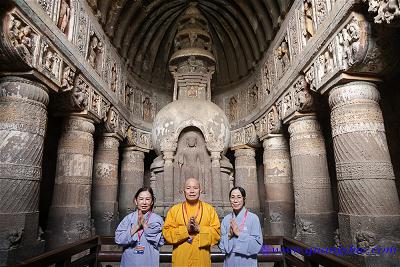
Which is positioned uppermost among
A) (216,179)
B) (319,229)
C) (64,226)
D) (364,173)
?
(216,179)

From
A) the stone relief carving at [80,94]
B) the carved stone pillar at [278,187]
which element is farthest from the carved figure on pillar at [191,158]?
the stone relief carving at [80,94]

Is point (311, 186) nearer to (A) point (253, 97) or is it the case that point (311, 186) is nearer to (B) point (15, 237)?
(A) point (253, 97)

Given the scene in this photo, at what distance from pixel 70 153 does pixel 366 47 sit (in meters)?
6.93

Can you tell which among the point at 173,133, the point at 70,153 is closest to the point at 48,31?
the point at 70,153

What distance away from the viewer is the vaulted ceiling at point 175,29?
10.1 m

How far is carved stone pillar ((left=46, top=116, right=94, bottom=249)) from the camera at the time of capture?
6.93 meters

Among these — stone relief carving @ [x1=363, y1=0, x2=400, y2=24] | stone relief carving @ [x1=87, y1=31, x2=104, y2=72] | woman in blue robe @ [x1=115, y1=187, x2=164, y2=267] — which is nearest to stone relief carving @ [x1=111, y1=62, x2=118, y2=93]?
stone relief carving @ [x1=87, y1=31, x2=104, y2=72]

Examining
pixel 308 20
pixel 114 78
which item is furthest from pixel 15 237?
pixel 308 20

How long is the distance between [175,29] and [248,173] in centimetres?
801

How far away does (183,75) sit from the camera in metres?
11.2

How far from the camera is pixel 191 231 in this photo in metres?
3.19

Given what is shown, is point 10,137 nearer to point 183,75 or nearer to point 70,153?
point 70,153

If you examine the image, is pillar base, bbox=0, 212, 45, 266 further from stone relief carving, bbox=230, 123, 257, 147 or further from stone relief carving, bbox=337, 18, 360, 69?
stone relief carving, bbox=230, 123, 257, 147

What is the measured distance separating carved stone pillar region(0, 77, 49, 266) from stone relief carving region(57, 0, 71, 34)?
209cm
